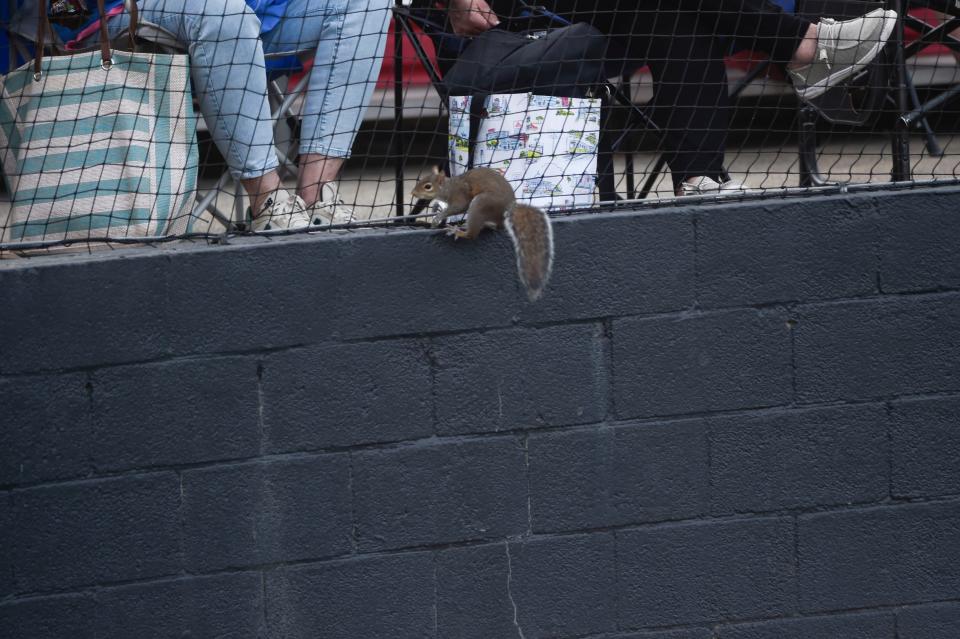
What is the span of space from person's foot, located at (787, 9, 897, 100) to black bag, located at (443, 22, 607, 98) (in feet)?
2.24

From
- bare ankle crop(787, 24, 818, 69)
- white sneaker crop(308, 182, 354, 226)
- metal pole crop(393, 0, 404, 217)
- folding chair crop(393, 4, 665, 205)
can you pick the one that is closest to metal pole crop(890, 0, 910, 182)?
bare ankle crop(787, 24, 818, 69)

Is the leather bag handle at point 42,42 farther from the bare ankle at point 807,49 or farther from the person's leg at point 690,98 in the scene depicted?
the bare ankle at point 807,49

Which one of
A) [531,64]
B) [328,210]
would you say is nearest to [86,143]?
[328,210]

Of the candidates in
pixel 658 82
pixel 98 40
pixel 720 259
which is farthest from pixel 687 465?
pixel 98 40

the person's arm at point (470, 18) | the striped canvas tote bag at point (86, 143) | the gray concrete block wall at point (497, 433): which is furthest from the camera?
the person's arm at point (470, 18)

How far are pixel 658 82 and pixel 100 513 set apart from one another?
7.31ft

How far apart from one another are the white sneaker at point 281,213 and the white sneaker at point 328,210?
0.11 feet

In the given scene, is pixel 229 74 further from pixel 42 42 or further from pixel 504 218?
Result: pixel 504 218

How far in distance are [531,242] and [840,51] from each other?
1.39m

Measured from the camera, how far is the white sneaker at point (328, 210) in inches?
130

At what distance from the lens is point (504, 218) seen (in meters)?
3.01

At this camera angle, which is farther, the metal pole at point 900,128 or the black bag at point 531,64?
the black bag at point 531,64

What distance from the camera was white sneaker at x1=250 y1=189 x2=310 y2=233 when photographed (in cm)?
333

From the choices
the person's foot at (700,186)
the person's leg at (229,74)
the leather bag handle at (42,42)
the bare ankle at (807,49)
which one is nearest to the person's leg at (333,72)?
the person's leg at (229,74)
